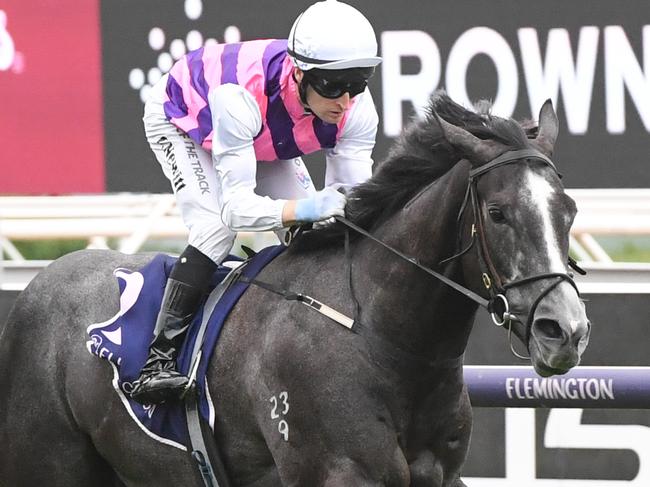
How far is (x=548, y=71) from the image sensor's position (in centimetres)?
660

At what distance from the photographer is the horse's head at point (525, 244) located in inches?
146

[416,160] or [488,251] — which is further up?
[416,160]

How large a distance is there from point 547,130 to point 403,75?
260 centimetres

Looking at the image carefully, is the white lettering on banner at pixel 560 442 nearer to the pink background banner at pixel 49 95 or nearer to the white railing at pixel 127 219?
the white railing at pixel 127 219

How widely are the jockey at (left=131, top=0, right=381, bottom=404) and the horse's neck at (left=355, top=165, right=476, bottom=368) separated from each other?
26cm

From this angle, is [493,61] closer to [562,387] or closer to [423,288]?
[562,387]

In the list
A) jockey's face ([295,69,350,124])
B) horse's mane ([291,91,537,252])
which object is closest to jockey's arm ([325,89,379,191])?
jockey's face ([295,69,350,124])

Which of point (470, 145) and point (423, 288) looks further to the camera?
point (423, 288)

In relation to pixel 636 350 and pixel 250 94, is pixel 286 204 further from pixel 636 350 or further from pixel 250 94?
pixel 636 350

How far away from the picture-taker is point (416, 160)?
4.31 metres

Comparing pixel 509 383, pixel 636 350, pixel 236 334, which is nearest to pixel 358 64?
pixel 236 334

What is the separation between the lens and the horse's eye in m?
3.89

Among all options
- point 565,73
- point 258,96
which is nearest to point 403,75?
point 565,73

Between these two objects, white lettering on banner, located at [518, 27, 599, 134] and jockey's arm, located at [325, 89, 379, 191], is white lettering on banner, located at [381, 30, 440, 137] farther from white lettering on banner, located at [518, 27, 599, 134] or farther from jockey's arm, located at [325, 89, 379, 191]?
jockey's arm, located at [325, 89, 379, 191]
